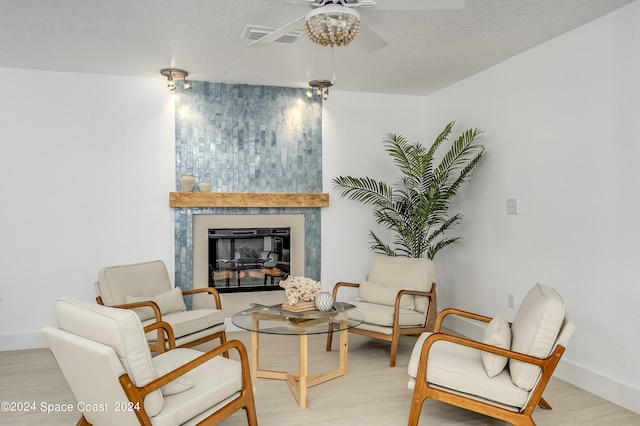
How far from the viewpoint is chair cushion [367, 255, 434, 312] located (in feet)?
14.3

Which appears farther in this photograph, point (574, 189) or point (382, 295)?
point (382, 295)

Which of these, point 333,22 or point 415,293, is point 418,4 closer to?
point 333,22

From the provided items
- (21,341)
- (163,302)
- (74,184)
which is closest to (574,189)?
(163,302)

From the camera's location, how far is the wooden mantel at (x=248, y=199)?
4.98 metres

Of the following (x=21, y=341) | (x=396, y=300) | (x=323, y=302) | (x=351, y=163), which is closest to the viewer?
(x=323, y=302)

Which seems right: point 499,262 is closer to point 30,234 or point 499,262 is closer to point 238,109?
point 238,109

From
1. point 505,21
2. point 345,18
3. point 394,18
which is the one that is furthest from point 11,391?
point 505,21

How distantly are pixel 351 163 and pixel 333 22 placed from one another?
129 inches

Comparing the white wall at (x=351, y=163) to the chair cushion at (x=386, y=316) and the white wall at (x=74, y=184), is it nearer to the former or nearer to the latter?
the chair cushion at (x=386, y=316)

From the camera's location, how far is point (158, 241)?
5027mm

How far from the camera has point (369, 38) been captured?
9.19ft

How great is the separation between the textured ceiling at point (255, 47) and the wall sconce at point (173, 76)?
90mm

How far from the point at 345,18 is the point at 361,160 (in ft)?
10.9

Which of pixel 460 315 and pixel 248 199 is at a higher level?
pixel 248 199
